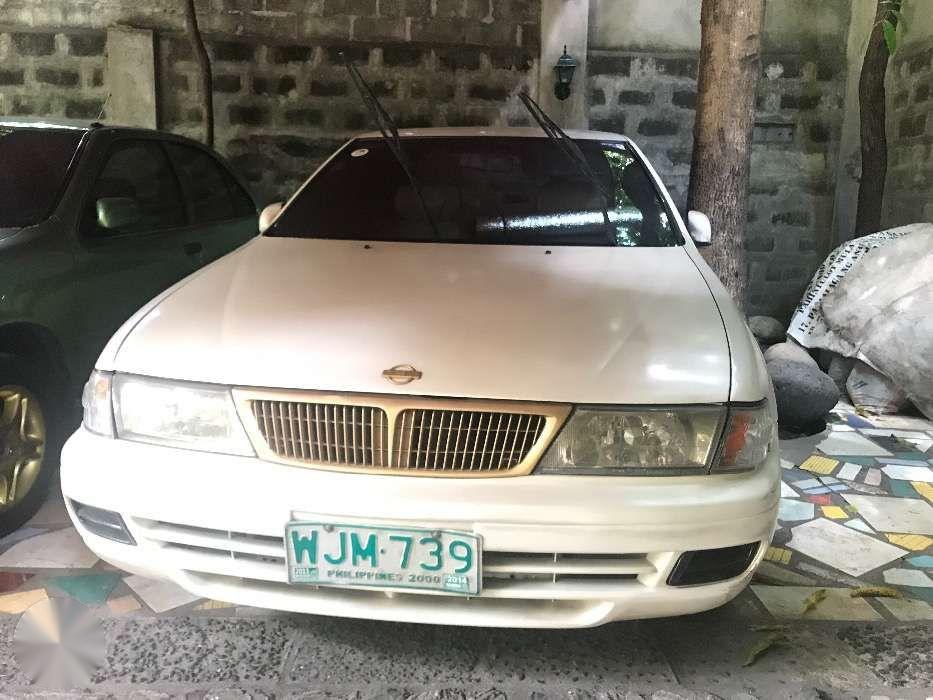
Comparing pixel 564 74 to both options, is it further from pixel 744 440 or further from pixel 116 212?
pixel 744 440

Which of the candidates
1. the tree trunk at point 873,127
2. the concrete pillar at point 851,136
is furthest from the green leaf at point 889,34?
the concrete pillar at point 851,136

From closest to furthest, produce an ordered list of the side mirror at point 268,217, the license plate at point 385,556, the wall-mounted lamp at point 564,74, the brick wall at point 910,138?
the license plate at point 385,556 → the side mirror at point 268,217 → the brick wall at point 910,138 → the wall-mounted lamp at point 564,74

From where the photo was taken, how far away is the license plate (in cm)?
153

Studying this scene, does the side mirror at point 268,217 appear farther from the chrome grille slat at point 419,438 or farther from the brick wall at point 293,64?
the brick wall at point 293,64

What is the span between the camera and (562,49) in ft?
18.6

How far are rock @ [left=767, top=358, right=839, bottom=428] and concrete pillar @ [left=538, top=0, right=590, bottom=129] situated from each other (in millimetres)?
2854

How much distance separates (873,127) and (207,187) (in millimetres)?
4909

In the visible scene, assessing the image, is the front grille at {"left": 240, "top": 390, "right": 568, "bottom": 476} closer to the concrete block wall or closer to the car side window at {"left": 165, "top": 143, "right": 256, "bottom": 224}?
the car side window at {"left": 165, "top": 143, "right": 256, "bottom": 224}

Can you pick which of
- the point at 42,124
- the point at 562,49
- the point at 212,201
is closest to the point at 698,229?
the point at 212,201

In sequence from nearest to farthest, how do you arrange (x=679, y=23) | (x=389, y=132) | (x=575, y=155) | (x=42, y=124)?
(x=575, y=155) → (x=389, y=132) → (x=42, y=124) → (x=679, y=23)

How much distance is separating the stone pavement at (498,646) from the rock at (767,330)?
3343 mm

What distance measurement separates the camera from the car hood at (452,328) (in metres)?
1.61

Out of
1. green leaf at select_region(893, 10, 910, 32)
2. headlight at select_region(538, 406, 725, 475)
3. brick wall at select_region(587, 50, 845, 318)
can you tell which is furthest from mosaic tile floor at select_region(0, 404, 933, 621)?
green leaf at select_region(893, 10, 910, 32)

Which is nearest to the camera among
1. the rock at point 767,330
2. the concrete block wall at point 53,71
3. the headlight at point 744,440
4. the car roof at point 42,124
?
the headlight at point 744,440
